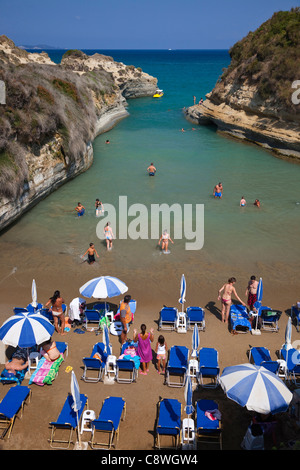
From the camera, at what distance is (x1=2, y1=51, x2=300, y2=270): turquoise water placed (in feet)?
55.0

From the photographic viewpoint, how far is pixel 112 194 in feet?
76.4

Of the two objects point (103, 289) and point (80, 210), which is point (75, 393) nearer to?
point (103, 289)

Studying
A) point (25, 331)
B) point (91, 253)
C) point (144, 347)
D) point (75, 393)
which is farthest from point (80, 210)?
point (75, 393)

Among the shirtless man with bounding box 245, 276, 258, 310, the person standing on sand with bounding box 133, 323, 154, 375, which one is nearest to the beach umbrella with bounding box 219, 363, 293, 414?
the person standing on sand with bounding box 133, 323, 154, 375

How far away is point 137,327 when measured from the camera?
38.8 ft

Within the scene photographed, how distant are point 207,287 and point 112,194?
1124cm

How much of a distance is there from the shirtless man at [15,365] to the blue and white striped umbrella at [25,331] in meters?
0.79

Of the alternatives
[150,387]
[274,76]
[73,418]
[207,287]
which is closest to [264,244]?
[207,287]

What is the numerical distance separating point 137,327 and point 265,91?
1185 inches

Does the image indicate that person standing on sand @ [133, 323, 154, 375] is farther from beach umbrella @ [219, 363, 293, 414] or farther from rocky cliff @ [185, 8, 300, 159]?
rocky cliff @ [185, 8, 300, 159]

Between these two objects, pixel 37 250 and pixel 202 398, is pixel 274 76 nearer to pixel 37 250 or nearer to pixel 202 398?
pixel 37 250

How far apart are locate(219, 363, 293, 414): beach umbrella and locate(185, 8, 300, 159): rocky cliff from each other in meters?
27.4

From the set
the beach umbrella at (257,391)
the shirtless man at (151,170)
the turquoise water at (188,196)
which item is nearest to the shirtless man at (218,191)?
the turquoise water at (188,196)

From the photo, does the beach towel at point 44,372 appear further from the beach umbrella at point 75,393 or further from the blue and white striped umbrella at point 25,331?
the beach umbrella at point 75,393
